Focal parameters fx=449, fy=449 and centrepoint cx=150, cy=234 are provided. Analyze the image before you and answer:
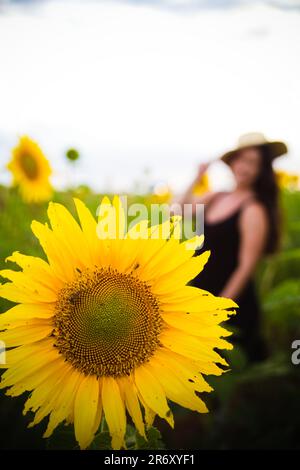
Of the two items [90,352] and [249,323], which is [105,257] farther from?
[249,323]

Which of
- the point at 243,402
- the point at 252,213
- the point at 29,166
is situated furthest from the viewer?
the point at 29,166

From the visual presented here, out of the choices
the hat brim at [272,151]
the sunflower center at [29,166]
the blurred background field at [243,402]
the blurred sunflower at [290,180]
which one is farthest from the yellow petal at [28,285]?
the blurred sunflower at [290,180]

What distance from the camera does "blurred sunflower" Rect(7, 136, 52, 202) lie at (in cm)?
247

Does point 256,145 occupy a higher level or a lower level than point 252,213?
higher

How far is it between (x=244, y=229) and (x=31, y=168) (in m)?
1.26

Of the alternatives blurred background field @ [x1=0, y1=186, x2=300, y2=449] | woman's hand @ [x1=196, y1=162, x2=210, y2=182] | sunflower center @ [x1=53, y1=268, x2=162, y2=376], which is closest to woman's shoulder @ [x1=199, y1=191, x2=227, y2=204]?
woman's hand @ [x1=196, y1=162, x2=210, y2=182]

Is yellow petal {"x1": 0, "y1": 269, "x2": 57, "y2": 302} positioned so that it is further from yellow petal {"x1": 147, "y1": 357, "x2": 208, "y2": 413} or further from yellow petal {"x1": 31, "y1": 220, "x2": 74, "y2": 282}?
yellow petal {"x1": 147, "y1": 357, "x2": 208, "y2": 413}

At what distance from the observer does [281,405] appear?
1645 mm

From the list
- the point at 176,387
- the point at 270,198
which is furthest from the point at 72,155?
the point at 176,387

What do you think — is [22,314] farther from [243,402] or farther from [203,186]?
[203,186]

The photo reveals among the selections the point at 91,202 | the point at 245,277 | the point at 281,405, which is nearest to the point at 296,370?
the point at 281,405

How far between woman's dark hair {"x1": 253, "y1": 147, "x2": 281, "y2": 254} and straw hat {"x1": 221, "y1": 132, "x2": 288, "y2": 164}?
0.12 m

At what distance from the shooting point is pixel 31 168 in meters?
2.56

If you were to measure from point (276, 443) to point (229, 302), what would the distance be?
1007mm
